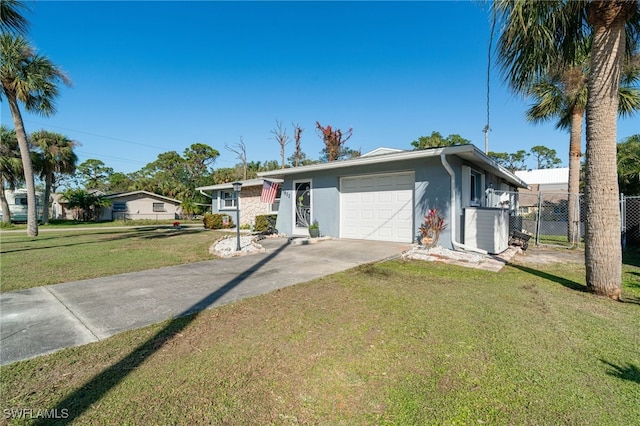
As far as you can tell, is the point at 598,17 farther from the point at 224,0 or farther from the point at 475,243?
the point at 224,0

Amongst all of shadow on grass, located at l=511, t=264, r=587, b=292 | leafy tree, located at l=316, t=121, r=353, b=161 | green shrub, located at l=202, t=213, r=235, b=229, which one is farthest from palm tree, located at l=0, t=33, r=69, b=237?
shadow on grass, located at l=511, t=264, r=587, b=292

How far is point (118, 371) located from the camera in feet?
7.74

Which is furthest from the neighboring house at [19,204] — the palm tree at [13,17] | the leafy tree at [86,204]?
the palm tree at [13,17]

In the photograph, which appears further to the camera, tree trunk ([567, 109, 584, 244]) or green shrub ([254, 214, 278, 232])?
green shrub ([254, 214, 278, 232])

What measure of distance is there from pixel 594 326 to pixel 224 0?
13.6 m

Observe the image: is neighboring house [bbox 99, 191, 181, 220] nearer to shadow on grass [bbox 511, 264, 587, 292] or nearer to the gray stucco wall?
the gray stucco wall

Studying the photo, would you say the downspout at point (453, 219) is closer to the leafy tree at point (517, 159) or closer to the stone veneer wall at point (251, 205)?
the stone veneer wall at point (251, 205)

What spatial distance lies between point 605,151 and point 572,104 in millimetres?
9077

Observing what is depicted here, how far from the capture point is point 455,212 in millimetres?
8305

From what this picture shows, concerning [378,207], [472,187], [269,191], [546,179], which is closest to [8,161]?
[269,191]

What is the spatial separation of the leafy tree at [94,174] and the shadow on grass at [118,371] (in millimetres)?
60011

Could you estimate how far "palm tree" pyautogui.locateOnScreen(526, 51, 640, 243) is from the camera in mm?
10391

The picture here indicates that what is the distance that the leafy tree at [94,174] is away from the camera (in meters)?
50.2

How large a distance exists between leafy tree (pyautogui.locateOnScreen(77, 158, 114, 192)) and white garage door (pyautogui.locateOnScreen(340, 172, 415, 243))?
56372 millimetres
